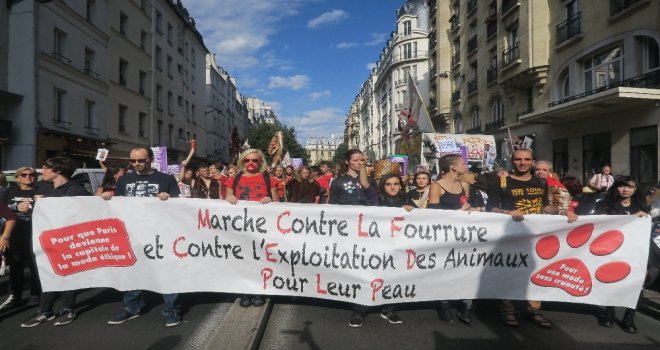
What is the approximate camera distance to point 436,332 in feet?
13.2

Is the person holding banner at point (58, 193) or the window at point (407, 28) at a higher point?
the window at point (407, 28)

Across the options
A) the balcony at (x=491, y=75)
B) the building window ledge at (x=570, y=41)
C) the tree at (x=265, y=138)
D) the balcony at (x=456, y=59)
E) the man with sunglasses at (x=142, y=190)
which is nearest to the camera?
the man with sunglasses at (x=142, y=190)

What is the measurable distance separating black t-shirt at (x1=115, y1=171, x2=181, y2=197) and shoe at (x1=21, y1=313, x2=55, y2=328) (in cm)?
133

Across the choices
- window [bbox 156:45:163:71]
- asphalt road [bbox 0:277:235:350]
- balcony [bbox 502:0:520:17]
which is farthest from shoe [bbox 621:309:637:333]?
window [bbox 156:45:163:71]

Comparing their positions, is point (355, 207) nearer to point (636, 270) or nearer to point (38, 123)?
point (636, 270)

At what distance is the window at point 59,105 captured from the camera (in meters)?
17.7

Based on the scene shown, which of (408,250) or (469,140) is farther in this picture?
(469,140)

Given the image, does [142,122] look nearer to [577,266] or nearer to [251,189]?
[251,189]

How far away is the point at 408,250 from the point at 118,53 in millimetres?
23750

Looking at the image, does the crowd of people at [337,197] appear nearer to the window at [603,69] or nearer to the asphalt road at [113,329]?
the asphalt road at [113,329]

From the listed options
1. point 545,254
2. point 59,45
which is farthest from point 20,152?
point 545,254

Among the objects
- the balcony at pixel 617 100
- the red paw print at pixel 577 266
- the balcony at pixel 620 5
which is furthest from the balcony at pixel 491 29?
the red paw print at pixel 577 266

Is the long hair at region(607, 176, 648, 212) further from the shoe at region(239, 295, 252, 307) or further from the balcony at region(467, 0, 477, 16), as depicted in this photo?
the balcony at region(467, 0, 477, 16)

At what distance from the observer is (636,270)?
4031 mm
